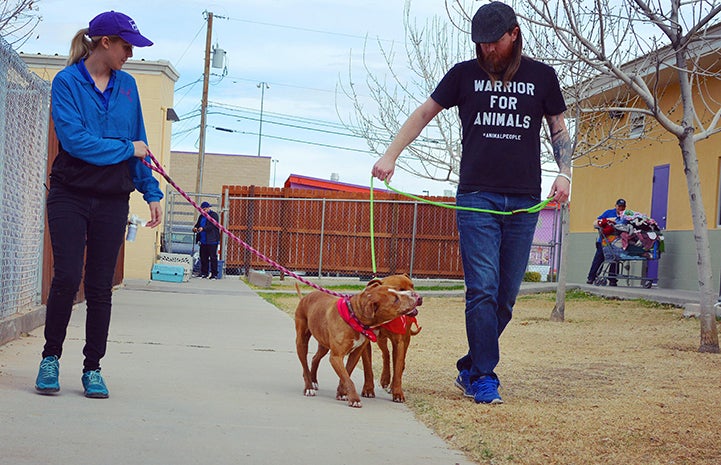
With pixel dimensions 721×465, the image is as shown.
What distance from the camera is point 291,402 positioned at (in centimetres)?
575

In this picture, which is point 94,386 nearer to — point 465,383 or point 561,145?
point 465,383

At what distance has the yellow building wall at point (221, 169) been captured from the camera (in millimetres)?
65375

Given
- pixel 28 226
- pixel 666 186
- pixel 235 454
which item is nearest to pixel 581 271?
pixel 666 186

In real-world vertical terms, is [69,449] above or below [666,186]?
below

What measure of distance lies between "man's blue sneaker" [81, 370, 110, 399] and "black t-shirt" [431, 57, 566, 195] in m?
2.45

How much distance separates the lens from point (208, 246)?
78.9 feet

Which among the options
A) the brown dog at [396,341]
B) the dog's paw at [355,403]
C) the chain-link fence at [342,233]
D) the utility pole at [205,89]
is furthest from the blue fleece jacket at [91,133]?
the utility pole at [205,89]

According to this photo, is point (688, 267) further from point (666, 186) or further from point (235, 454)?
point (235, 454)

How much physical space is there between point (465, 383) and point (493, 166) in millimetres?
1398

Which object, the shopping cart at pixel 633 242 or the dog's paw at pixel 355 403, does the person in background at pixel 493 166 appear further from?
the shopping cart at pixel 633 242

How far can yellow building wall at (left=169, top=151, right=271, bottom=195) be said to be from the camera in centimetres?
6538

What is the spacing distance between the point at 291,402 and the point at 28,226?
4.51 metres

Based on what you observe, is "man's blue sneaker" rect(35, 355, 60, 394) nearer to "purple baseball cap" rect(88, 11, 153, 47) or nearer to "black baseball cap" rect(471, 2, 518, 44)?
"purple baseball cap" rect(88, 11, 153, 47)

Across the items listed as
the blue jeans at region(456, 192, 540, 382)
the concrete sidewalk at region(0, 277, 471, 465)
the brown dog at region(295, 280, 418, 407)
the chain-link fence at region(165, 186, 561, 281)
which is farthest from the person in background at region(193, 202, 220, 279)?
the blue jeans at region(456, 192, 540, 382)
